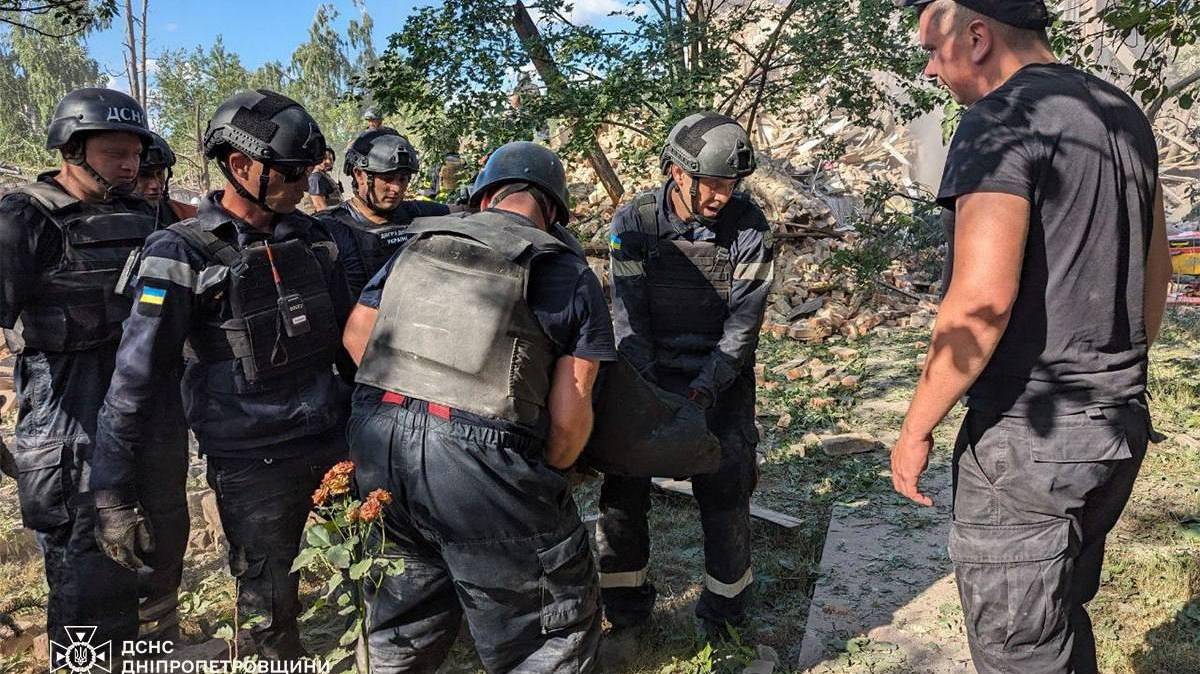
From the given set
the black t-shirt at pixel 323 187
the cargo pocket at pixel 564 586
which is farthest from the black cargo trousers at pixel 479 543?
the black t-shirt at pixel 323 187

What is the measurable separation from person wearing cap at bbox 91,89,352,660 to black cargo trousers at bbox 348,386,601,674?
54 cm

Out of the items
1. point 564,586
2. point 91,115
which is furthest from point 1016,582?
point 91,115

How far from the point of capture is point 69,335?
9.66 ft

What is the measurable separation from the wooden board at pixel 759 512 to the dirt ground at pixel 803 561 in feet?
0.17

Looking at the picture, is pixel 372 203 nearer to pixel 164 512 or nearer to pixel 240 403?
pixel 164 512

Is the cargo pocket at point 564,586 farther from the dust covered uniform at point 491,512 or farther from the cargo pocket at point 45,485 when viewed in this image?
the cargo pocket at point 45,485

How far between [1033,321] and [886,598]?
2.14 metres

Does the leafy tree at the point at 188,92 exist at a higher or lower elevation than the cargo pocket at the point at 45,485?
higher

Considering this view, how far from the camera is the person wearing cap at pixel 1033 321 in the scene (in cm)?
178

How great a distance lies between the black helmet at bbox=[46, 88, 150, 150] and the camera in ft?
9.97

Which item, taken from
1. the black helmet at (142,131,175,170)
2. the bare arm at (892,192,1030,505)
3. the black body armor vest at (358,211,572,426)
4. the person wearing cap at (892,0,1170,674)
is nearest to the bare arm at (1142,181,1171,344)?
the person wearing cap at (892,0,1170,674)

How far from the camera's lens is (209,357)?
2578 mm

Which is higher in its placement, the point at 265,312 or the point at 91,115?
the point at 91,115

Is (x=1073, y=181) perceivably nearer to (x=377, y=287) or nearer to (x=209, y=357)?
(x=377, y=287)
